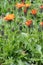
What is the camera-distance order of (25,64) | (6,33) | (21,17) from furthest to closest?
(21,17) → (6,33) → (25,64)

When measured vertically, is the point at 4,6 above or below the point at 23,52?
above

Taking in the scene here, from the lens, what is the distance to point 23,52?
314 centimetres

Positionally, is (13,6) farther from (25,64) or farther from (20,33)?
(25,64)

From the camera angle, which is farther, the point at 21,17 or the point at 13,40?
the point at 21,17

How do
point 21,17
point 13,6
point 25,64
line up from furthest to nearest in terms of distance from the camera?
point 13,6
point 21,17
point 25,64

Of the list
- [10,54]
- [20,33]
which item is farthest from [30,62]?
[20,33]

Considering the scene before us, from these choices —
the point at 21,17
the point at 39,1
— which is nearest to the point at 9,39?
the point at 21,17

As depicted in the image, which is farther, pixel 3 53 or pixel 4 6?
pixel 4 6

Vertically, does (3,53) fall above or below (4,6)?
below

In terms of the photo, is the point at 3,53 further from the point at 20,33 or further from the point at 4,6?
the point at 4,6

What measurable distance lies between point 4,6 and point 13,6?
0.69 ft

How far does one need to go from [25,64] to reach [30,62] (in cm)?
6

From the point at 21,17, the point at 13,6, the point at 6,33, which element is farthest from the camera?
the point at 13,6

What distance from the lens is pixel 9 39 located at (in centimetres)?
316
